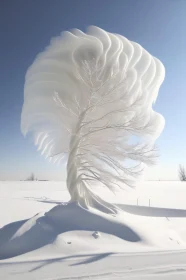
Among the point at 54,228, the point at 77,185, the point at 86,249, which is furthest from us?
the point at 77,185

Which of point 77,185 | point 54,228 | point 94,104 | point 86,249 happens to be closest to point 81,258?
point 86,249

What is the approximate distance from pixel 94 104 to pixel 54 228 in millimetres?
4747

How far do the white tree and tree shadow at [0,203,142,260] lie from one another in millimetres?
1258

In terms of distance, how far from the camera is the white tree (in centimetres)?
A: 863

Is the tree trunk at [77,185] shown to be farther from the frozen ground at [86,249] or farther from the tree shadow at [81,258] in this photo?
the tree shadow at [81,258]

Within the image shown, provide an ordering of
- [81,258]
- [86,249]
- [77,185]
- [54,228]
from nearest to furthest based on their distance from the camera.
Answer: [81,258], [86,249], [54,228], [77,185]

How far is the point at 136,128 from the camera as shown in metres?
8.88

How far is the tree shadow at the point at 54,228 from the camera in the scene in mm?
5641

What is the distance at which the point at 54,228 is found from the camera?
6.39m

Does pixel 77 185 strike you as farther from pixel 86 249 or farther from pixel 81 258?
pixel 81 258

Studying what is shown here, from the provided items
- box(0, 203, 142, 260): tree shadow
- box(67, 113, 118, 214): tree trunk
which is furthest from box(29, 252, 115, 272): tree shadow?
box(67, 113, 118, 214): tree trunk

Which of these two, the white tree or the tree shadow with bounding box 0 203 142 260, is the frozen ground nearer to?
the tree shadow with bounding box 0 203 142 260

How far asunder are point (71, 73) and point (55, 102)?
1.37 meters

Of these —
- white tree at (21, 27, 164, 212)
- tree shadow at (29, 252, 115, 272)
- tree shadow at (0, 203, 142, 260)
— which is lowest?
tree shadow at (0, 203, 142, 260)
